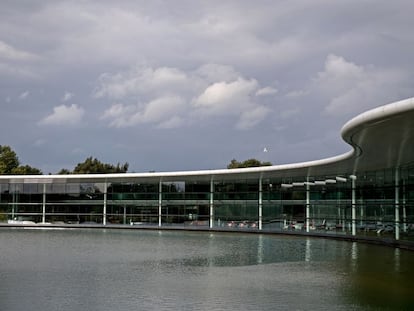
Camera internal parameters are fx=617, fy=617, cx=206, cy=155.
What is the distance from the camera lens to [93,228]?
47.7m

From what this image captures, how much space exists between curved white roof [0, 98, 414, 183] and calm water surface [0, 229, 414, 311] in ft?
13.9

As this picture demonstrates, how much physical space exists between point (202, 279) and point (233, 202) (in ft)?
101

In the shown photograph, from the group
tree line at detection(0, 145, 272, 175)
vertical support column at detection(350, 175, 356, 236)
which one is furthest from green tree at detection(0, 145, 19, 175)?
vertical support column at detection(350, 175, 356, 236)

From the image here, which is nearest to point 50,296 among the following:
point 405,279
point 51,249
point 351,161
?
point 405,279

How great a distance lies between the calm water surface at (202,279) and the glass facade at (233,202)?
812 centimetres

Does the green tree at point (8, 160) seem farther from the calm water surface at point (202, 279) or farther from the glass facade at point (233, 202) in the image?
the calm water surface at point (202, 279)

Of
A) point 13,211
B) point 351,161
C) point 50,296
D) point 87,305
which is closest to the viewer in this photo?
point 87,305

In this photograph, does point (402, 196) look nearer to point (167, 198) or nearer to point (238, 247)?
point (238, 247)

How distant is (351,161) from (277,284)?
1612 centimetres

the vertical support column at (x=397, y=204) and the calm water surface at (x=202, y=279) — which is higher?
the vertical support column at (x=397, y=204)

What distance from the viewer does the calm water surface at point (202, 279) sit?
1265 cm

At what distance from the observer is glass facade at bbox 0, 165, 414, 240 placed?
33688mm

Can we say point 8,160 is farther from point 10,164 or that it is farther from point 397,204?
point 397,204

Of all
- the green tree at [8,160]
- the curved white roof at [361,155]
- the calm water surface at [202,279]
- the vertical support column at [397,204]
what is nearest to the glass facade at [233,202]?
the vertical support column at [397,204]
